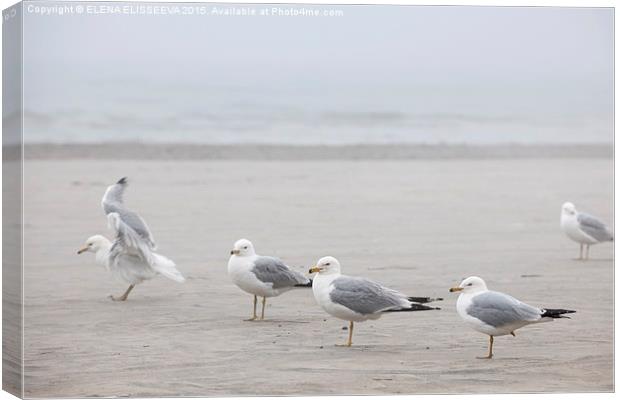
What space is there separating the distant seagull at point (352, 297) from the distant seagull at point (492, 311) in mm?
233

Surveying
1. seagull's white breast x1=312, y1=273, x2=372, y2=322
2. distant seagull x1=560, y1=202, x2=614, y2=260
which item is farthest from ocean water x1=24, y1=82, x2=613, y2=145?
seagull's white breast x1=312, y1=273, x2=372, y2=322

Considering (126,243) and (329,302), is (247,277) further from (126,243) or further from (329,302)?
(126,243)

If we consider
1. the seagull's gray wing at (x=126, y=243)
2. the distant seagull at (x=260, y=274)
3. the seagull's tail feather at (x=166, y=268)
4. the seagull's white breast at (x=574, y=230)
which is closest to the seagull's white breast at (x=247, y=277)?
the distant seagull at (x=260, y=274)

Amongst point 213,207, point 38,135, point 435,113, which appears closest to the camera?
point 38,135

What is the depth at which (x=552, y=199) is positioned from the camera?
41.4 feet

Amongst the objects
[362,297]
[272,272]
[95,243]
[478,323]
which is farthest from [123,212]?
[478,323]

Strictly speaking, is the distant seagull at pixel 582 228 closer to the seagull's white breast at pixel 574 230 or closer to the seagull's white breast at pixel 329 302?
the seagull's white breast at pixel 574 230

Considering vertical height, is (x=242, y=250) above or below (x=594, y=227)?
below

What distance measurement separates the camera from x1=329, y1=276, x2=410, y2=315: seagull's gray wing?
10672 millimetres

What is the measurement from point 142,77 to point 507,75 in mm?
2549

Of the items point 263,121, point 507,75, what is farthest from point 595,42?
point 263,121

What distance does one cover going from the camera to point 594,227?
40.1 feet

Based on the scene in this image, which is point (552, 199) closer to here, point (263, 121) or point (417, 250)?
point (417, 250)

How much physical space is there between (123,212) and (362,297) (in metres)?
1.81
